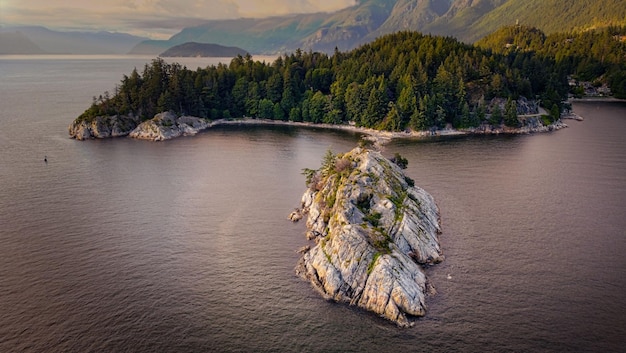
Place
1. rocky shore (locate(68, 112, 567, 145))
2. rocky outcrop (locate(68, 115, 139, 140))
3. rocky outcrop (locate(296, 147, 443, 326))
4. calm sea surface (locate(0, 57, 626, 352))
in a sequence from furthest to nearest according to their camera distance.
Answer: rocky shore (locate(68, 112, 567, 145)), rocky outcrop (locate(68, 115, 139, 140)), rocky outcrop (locate(296, 147, 443, 326)), calm sea surface (locate(0, 57, 626, 352))

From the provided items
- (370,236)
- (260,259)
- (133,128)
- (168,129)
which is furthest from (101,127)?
(370,236)

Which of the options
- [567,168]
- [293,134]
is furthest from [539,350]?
[293,134]

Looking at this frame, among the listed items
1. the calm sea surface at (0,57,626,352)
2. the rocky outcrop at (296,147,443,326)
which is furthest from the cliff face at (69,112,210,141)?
the rocky outcrop at (296,147,443,326)

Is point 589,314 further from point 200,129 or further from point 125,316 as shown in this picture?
point 200,129

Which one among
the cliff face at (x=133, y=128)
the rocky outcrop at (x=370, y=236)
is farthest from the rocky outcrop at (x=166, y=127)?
the rocky outcrop at (x=370, y=236)

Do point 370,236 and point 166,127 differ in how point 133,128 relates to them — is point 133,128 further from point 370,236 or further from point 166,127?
point 370,236

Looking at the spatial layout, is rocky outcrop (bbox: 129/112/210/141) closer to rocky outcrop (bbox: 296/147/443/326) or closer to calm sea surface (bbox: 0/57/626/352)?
calm sea surface (bbox: 0/57/626/352)
